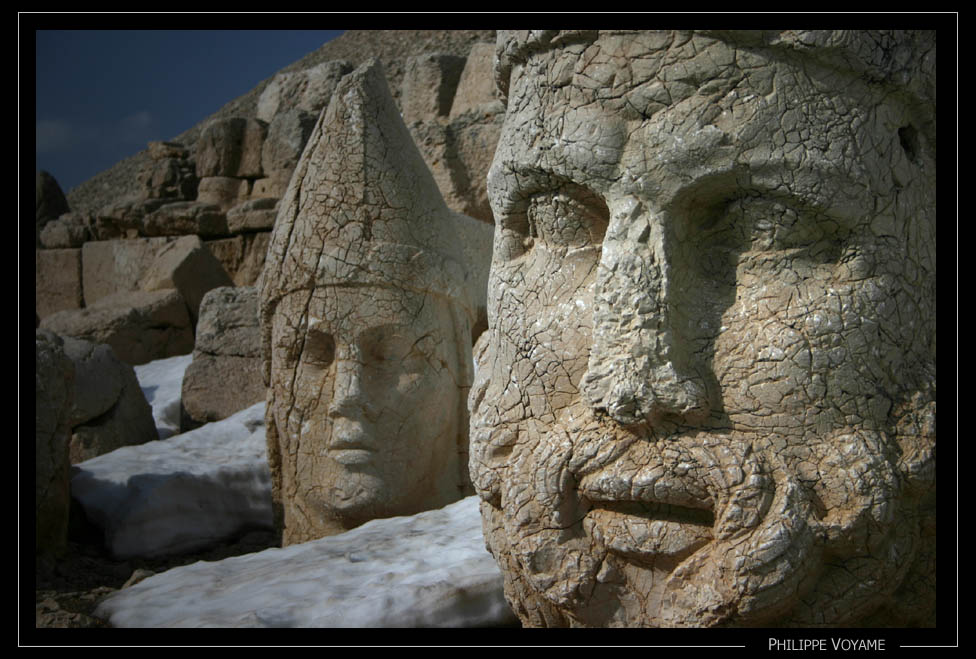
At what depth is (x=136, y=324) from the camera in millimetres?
9461

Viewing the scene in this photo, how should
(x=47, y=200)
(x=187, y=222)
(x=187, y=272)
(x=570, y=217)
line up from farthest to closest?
1. (x=47, y=200)
2. (x=187, y=222)
3. (x=187, y=272)
4. (x=570, y=217)


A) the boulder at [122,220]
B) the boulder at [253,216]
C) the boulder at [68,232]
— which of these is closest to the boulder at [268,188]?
the boulder at [253,216]

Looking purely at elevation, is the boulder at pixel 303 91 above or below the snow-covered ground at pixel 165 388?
above

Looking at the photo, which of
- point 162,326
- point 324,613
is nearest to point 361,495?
point 324,613

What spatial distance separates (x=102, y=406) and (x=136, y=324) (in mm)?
3071

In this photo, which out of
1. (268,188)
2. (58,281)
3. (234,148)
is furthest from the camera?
(234,148)

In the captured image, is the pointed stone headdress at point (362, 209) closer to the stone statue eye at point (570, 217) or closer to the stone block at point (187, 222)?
the stone statue eye at point (570, 217)

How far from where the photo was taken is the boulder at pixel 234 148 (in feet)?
41.1

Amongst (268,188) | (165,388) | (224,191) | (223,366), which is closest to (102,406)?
(223,366)

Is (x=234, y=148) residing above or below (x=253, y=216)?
above

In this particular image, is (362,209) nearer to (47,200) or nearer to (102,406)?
(102,406)

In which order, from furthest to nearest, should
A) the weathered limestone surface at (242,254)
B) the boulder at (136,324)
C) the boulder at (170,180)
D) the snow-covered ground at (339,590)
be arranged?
the boulder at (170,180), the weathered limestone surface at (242,254), the boulder at (136,324), the snow-covered ground at (339,590)

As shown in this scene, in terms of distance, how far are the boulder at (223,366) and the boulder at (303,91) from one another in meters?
5.50

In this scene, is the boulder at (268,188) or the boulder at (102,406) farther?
the boulder at (268,188)
